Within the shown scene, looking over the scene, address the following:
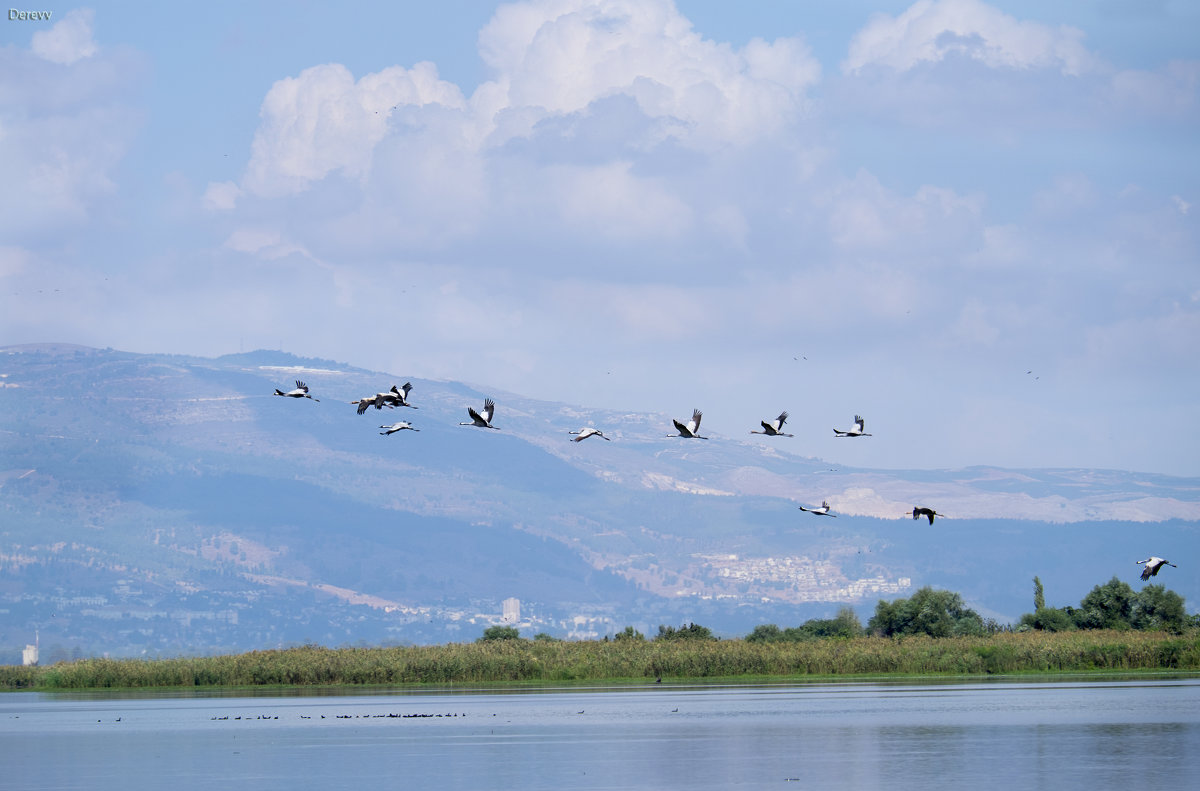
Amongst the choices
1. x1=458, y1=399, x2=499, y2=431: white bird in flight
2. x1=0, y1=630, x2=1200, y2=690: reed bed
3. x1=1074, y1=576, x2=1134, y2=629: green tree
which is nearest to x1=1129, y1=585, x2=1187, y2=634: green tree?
x1=1074, y1=576, x2=1134, y2=629: green tree

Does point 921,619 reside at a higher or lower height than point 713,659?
higher

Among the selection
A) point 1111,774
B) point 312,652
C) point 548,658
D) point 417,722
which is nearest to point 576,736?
point 417,722

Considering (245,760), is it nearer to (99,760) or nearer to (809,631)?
(99,760)

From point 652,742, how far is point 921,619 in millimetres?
44808

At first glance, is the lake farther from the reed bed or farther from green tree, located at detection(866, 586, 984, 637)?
green tree, located at detection(866, 586, 984, 637)

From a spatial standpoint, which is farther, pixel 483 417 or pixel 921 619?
pixel 921 619

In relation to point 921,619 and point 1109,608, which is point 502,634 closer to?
Result: point 921,619

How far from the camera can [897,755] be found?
151 ft

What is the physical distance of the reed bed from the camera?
82875 millimetres

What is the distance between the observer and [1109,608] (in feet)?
309

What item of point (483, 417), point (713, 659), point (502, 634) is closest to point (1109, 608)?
point (713, 659)

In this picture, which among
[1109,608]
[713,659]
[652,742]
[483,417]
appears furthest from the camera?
[1109,608]

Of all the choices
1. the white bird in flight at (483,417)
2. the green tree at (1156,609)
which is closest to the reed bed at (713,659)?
the green tree at (1156,609)

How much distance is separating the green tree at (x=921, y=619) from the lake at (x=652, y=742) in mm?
16371
